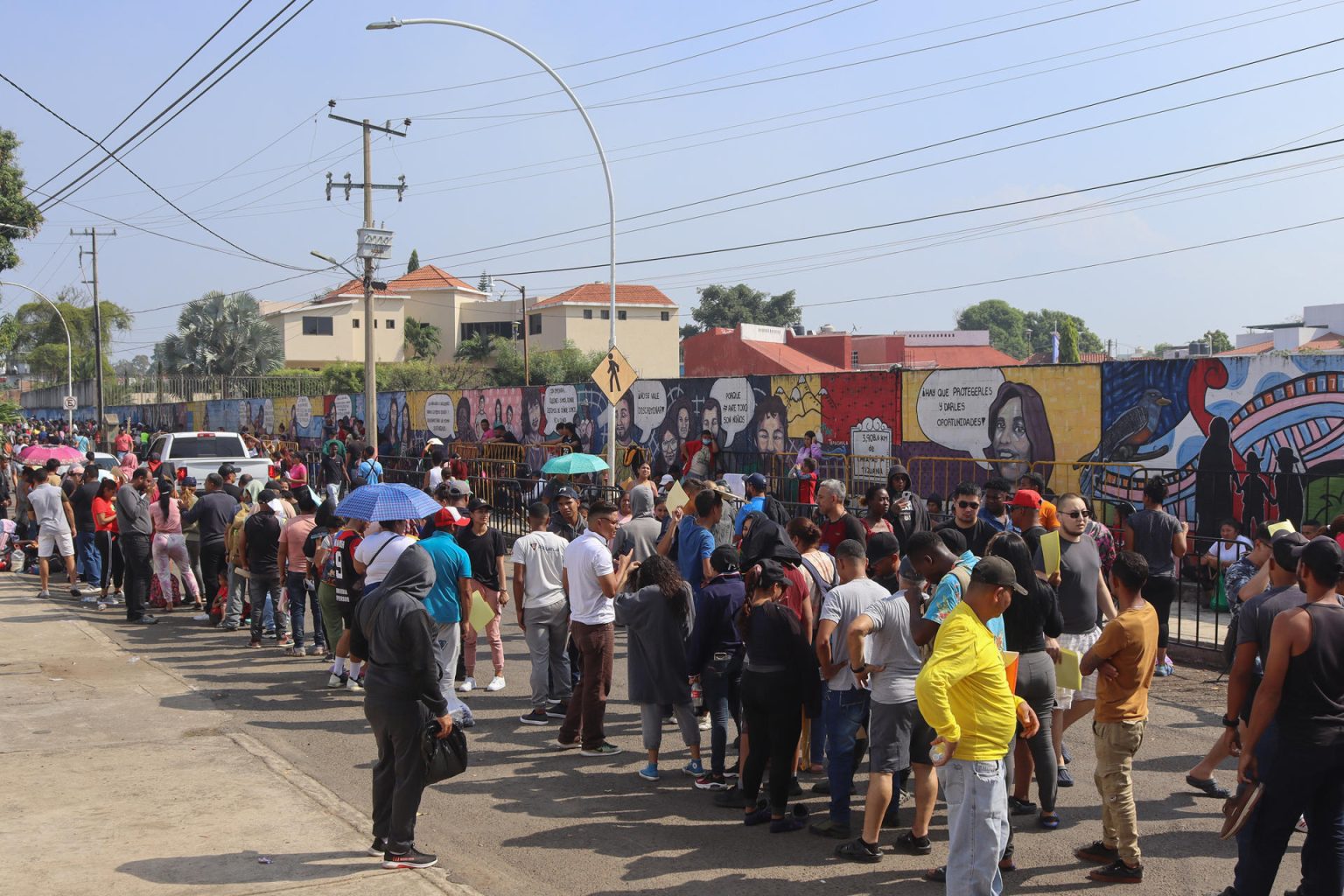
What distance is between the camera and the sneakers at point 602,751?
27.5 ft

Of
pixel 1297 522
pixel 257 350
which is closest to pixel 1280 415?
pixel 1297 522

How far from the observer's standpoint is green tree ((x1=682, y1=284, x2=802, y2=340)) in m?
98.8

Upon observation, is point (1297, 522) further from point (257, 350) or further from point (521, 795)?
point (257, 350)

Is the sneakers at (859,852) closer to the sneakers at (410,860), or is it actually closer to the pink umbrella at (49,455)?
the sneakers at (410,860)

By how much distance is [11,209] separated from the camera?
3372 centimetres

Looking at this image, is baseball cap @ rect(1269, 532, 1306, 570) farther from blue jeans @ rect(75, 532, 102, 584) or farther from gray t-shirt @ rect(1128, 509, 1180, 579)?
blue jeans @ rect(75, 532, 102, 584)

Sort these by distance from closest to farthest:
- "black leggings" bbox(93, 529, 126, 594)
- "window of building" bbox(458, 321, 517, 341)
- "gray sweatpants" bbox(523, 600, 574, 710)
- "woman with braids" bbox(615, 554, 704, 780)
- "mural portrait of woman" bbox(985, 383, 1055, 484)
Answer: "woman with braids" bbox(615, 554, 704, 780) < "gray sweatpants" bbox(523, 600, 574, 710) < "black leggings" bbox(93, 529, 126, 594) < "mural portrait of woman" bbox(985, 383, 1055, 484) < "window of building" bbox(458, 321, 517, 341)

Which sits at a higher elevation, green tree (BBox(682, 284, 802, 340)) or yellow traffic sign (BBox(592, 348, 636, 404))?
green tree (BBox(682, 284, 802, 340))

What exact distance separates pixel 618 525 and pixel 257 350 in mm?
58296

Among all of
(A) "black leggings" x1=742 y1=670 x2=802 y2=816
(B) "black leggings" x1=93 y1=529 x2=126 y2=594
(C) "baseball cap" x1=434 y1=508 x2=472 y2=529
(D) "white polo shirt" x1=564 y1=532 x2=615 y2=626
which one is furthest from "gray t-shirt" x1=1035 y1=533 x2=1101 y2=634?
(B) "black leggings" x1=93 y1=529 x2=126 y2=594

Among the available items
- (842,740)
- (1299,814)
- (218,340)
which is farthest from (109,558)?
(218,340)

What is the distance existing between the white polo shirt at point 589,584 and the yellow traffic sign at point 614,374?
7.97 m

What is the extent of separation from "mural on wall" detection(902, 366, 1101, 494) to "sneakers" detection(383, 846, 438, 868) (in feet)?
38.9

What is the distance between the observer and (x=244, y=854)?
6.41 m
